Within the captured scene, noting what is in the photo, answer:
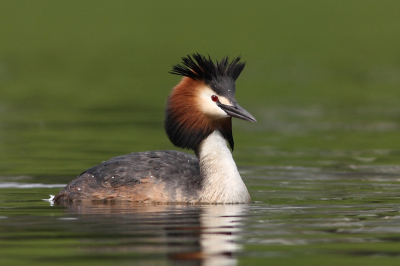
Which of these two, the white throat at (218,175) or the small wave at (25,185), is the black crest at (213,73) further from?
the small wave at (25,185)

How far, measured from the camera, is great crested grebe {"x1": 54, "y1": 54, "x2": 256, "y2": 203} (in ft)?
47.1

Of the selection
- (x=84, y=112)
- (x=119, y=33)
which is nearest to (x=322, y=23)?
(x=119, y=33)

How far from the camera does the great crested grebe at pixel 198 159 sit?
14.3m

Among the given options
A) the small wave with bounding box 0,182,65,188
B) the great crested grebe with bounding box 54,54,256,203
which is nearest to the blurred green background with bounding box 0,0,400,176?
the small wave with bounding box 0,182,65,188

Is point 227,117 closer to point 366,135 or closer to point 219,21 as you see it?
point 366,135

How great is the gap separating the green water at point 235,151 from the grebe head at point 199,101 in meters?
1.25

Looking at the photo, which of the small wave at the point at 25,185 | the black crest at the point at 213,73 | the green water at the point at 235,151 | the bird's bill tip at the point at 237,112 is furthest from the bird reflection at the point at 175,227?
the small wave at the point at 25,185

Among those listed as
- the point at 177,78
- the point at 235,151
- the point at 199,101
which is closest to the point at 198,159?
the point at 199,101

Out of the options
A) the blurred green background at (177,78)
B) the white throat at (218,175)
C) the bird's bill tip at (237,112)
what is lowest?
the white throat at (218,175)

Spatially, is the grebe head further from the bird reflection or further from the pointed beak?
the bird reflection

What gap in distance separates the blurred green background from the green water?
0.09 meters

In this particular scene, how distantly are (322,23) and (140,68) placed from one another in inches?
1181

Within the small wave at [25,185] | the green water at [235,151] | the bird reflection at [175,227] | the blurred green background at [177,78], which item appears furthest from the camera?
the blurred green background at [177,78]

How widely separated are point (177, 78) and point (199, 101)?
28542 millimetres
